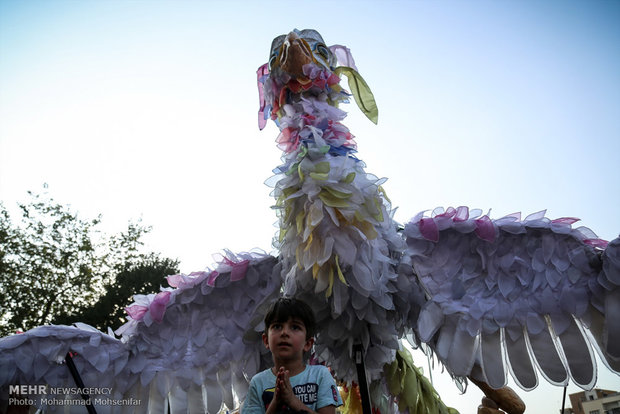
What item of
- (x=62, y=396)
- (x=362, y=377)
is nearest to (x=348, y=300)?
(x=362, y=377)

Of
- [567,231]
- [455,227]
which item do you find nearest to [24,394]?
[455,227]

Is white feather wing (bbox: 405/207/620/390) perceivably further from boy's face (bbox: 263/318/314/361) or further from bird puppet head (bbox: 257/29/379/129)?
bird puppet head (bbox: 257/29/379/129)

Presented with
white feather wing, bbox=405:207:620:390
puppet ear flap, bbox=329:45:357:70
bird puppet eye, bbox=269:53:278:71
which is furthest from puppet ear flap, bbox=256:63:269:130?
white feather wing, bbox=405:207:620:390

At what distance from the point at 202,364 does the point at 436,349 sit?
3.26 ft

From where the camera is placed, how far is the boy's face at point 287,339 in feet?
3.98

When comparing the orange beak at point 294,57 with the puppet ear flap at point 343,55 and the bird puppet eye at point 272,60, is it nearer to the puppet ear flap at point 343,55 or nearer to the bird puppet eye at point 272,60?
the bird puppet eye at point 272,60

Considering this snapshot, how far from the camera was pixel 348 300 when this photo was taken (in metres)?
1.59

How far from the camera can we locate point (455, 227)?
64.8 inches

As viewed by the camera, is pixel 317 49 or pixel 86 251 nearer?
pixel 317 49

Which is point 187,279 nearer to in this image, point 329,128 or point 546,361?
point 329,128

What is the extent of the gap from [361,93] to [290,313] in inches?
47.2

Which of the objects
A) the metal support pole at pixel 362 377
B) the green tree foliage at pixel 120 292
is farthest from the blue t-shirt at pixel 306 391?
the green tree foliage at pixel 120 292

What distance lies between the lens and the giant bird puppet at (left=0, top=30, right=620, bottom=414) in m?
1.53

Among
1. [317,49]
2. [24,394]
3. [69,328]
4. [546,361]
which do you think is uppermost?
[317,49]
